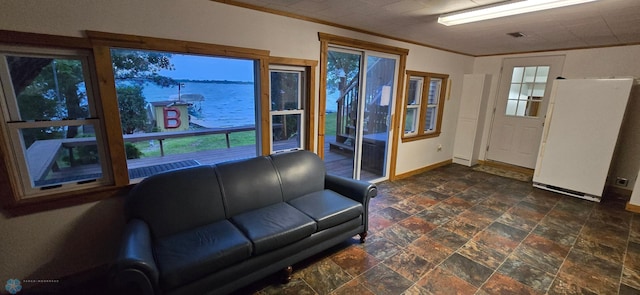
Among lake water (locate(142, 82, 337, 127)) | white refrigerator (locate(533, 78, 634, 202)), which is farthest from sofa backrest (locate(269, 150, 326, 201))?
white refrigerator (locate(533, 78, 634, 202))

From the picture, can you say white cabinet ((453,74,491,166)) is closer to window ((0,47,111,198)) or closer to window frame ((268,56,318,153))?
window frame ((268,56,318,153))

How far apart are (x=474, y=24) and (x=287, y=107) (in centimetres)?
231

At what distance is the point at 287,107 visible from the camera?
305 cm

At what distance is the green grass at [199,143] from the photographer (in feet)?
11.5

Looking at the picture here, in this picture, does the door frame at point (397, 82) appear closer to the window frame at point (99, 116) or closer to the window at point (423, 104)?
the window at point (423, 104)

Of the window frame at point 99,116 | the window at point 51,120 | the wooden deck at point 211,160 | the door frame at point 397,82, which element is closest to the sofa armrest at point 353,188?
the door frame at point 397,82

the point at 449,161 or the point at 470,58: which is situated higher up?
the point at 470,58

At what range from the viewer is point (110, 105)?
1960 mm

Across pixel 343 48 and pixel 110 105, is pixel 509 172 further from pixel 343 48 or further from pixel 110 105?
pixel 110 105

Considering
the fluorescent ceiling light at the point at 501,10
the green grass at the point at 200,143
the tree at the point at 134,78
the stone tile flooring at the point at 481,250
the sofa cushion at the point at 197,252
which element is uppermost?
the fluorescent ceiling light at the point at 501,10

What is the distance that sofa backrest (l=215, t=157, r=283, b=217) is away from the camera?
7.46 feet

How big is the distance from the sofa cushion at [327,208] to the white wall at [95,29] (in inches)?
59.7

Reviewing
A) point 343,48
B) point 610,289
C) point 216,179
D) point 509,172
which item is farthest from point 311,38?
point 509,172

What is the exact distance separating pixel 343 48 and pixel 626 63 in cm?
433
